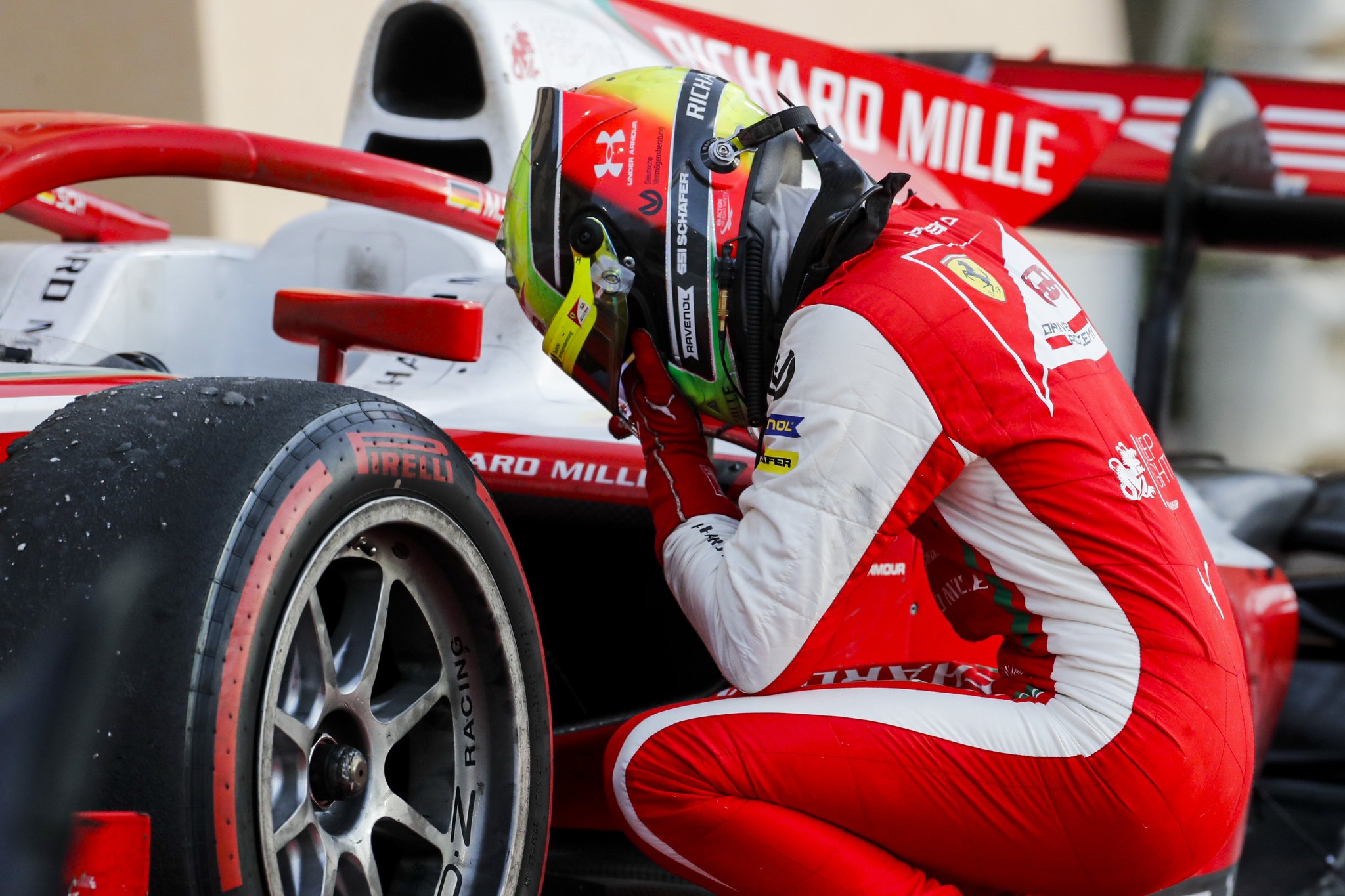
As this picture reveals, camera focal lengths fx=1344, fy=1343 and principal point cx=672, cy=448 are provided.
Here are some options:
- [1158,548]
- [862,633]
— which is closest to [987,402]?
[1158,548]

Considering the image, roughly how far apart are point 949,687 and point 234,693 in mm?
826

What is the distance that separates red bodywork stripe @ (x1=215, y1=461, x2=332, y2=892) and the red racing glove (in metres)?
0.63

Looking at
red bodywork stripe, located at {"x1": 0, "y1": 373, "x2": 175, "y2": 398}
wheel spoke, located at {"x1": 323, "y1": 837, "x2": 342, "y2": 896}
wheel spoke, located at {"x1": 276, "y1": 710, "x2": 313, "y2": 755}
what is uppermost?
red bodywork stripe, located at {"x1": 0, "y1": 373, "x2": 175, "y2": 398}

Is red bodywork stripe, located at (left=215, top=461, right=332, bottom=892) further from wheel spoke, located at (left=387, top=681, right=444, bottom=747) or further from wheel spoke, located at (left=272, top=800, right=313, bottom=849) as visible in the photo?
wheel spoke, located at (left=387, top=681, right=444, bottom=747)

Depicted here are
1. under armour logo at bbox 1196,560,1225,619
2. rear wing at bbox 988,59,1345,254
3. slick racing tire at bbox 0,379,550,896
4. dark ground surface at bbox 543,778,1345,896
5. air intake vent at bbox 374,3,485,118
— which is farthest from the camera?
rear wing at bbox 988,59,1345,254

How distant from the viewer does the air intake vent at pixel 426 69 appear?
2.69m

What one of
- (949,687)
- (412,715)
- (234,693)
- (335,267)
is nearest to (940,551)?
(949,687)

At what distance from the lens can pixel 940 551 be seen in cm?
158

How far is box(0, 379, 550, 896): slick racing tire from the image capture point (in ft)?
3.15

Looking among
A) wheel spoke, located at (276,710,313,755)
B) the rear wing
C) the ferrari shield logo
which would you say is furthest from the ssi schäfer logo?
the rear wing

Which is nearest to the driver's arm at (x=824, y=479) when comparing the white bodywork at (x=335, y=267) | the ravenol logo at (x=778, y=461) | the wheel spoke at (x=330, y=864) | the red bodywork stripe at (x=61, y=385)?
the ravenol logo at (x=778, y=461)

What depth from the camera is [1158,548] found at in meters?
1.44

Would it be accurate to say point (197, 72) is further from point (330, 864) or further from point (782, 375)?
point (330, 864)

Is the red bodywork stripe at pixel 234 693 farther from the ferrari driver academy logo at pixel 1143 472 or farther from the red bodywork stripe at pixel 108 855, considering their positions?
the ferrari driver academy logo at pixel 1143 472
